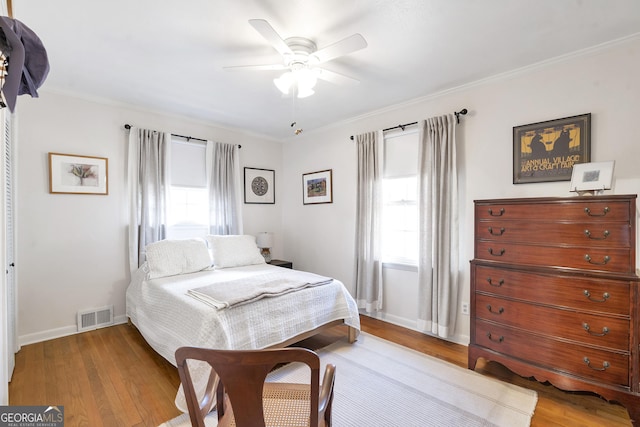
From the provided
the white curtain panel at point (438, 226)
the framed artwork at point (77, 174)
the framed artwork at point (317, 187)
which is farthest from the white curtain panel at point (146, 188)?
the white curtain panel at point (438, 226)

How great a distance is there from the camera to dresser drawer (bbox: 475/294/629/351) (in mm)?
1824

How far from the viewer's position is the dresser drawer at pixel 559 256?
182cm

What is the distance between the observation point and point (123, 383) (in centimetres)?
223

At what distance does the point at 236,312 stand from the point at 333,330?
149 cm

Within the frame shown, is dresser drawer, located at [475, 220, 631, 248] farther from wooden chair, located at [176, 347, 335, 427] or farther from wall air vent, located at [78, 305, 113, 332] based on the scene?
wall air vent, located at [78, 305, 113, 332]

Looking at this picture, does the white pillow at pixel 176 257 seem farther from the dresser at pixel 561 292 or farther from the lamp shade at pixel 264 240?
the dresser at pixel 561 292

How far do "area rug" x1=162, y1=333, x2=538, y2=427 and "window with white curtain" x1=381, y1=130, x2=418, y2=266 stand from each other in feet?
3.77

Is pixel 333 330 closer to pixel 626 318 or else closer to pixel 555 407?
pixel 555 407

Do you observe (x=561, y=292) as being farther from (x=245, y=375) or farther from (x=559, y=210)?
(x=245, y=375)

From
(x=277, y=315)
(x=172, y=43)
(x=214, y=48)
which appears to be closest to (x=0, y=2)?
(x=172, y=43)

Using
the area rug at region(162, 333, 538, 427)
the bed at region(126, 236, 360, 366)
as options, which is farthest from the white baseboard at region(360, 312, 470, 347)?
the bed at region(126, 236, 360, 366)

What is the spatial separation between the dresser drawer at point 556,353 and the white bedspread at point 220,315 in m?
1.18

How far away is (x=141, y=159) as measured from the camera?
348 cm

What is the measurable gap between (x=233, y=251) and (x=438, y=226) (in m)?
2.37
